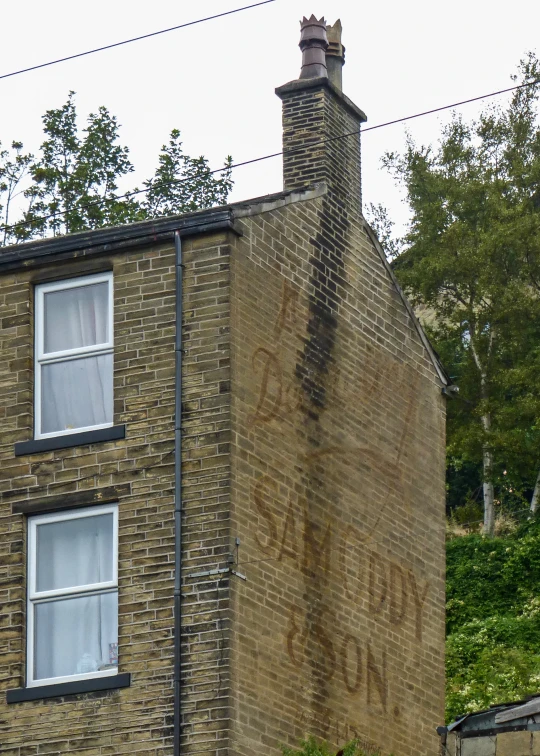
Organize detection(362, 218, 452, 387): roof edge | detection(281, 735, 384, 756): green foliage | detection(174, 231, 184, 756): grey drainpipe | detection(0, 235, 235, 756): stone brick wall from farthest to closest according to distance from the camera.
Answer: detection(362, 218, 452, 387): roof edge, detection(281, 735, 384, 756): green foliage, detection(0, 235, 235, 756): stone brick wall, detection(174, 231, 184, 756): grey drainpipe

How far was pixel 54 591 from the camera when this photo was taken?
2070cm

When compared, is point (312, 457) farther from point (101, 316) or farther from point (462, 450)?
point (462, 450)

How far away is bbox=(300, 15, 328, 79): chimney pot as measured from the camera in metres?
25.3

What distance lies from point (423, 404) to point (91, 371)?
6.23m

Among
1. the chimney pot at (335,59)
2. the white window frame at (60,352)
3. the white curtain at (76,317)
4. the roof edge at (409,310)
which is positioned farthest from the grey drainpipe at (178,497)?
the chimney pot at (335,59)

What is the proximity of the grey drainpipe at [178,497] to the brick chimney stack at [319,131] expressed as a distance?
156 inches

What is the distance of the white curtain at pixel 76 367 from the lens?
2138 centimetres

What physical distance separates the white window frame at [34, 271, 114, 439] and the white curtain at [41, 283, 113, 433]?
5 cm

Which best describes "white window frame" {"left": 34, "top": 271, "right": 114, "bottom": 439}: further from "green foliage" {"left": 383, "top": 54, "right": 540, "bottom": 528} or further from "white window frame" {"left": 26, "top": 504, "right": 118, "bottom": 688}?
"green foliage" {"left": 383, "top": 54, "right": 540, "bottom": 528}

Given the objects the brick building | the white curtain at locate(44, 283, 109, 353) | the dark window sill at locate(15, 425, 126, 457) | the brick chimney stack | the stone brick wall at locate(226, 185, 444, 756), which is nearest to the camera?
the brick building

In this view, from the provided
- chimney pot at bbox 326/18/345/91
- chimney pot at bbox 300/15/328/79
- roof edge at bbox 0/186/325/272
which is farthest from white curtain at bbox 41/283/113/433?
chimney pot at bbox 326/18/345/91

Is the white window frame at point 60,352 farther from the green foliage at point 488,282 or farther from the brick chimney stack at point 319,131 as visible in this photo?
the green foliage at point 488,282

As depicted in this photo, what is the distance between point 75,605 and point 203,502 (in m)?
2.20

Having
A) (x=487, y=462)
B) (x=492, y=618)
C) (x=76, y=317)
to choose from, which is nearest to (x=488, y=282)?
(x=487, y=462)
